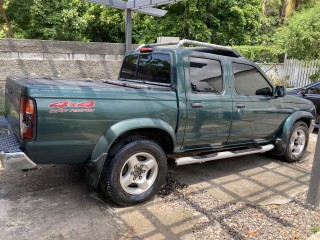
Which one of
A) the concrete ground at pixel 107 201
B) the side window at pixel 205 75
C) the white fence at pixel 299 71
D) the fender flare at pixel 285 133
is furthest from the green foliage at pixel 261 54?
the side window at pixel 205 75

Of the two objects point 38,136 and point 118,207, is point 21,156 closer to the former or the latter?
point 38,136

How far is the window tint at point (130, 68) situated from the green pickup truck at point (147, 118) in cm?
2

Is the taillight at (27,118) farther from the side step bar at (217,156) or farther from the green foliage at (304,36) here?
the green foliage at (304,36)

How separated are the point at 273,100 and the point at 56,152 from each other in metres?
3.63

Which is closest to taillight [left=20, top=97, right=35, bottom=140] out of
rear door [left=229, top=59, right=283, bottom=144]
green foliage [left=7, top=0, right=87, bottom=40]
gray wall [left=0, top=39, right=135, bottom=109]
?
rear door [left=229, top=59, right=283, bottom=144]

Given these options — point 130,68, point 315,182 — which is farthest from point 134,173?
point 315,182

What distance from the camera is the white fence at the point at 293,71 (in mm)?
15137

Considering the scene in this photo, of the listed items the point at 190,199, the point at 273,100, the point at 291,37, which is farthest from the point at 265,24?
the point at 190,199

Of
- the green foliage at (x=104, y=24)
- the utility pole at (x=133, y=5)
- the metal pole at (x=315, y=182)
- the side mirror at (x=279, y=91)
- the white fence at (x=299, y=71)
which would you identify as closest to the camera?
the metal pole at (x=315, y=182)

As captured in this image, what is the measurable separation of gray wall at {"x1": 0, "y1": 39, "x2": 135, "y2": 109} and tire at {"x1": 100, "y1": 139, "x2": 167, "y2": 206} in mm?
4067

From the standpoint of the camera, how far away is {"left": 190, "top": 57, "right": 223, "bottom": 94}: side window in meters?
4.31

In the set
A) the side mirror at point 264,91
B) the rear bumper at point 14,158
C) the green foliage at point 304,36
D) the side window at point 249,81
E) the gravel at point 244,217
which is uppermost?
the green foliage at point 304,36

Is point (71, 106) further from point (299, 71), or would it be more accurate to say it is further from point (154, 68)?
point (299, 71)

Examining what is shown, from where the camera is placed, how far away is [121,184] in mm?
3744
